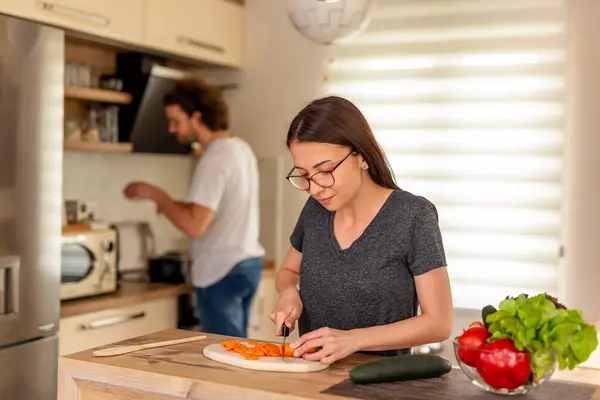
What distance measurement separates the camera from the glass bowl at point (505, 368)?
1.46 meters

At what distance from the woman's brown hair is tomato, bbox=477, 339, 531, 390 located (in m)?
0.59

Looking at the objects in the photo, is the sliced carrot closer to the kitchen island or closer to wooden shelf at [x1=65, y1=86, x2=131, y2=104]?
the kitchen island

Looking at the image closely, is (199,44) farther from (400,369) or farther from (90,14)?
(400,369)

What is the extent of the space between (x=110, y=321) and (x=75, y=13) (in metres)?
1.16

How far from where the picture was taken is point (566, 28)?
3377 mm

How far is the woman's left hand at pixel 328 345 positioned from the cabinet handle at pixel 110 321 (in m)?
1.52

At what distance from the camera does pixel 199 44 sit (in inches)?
145

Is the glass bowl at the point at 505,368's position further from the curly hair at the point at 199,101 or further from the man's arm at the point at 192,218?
the curly hair at the point at 199,101

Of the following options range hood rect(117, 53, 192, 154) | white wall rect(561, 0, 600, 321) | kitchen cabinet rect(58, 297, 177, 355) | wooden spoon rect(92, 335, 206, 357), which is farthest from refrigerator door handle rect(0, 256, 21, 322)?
white wall rect(561, 0, 600, 321)

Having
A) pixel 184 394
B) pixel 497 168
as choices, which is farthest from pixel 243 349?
A: pixel 497 168

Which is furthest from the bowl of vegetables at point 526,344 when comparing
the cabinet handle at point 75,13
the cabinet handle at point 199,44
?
the cabinet handle at point 199,44

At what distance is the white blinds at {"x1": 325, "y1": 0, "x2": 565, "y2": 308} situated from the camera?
11.3 feet

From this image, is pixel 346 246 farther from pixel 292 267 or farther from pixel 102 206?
pixel 102 206

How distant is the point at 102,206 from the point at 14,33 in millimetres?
1306
